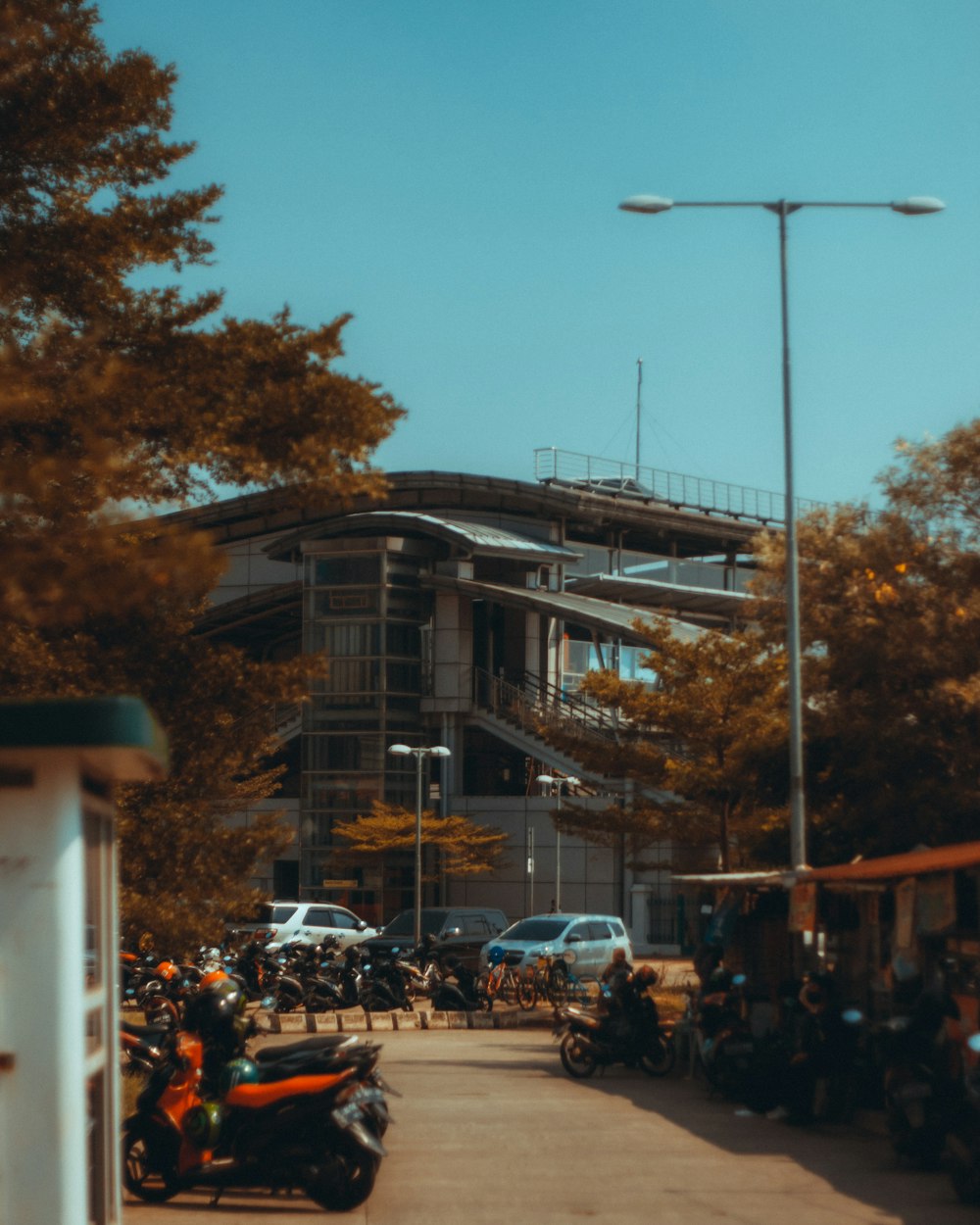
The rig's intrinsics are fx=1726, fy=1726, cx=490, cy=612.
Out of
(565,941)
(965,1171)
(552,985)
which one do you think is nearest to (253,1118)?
(965,1171)

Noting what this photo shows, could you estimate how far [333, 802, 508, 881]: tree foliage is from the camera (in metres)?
51.7

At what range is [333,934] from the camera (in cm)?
3922

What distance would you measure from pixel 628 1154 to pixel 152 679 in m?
5.88

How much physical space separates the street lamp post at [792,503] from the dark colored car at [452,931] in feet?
49.8

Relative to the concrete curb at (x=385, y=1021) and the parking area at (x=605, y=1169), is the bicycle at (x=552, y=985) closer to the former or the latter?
the concrete curb at (x=385, y=1021)

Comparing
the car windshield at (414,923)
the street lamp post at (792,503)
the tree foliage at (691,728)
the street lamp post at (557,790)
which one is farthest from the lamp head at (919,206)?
the street lamp post at (557,790)

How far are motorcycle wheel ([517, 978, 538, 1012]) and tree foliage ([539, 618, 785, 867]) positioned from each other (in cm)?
324

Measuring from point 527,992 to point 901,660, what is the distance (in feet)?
39.7

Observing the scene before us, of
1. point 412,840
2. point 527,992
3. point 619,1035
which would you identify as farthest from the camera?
point 412,840

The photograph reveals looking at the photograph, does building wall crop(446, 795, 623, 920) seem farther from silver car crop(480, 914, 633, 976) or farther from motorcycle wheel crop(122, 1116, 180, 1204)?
motorcycle wheel crop(122, 1116, 180, 1204)

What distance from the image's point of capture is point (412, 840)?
51.9m

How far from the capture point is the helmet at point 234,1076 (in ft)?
39.1

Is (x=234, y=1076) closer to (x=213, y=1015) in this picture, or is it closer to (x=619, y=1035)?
(x=213, y=1015)

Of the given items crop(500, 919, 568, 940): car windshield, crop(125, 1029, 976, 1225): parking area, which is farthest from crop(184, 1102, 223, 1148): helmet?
crop(500, 919, 568, 940): car windshield
